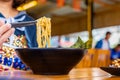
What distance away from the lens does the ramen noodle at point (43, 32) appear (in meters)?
1.34

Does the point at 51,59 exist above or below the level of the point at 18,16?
below

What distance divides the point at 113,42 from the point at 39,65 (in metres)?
12.3

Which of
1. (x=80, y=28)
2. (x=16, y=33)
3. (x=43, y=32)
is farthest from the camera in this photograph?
(x=80, y=28)

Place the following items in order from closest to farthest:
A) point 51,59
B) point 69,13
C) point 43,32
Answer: point 51,59 → point 43,32 → point 69,13

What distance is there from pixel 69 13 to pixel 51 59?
13.8 metres

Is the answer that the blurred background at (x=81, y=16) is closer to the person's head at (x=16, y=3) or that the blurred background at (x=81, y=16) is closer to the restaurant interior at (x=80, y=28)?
the restaurant interior at (x=80, y=28)

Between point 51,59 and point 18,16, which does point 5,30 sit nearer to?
point 51,59

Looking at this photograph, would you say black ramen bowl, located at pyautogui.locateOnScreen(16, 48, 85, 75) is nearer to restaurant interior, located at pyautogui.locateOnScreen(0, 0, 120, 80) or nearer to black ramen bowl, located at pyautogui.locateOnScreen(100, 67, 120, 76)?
restaurant interior, located at pyautogui.locateOnScreen(0, 0, 120, 80)

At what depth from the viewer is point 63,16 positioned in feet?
50.7

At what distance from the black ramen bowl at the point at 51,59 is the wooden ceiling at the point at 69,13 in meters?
10.2

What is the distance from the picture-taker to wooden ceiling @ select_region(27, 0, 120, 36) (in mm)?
12059

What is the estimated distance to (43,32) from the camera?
1.38 m

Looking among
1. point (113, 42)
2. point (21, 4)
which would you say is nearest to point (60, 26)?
point (113, 42)

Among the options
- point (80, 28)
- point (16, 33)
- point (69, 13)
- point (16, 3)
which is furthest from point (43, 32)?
point (80, 28)
